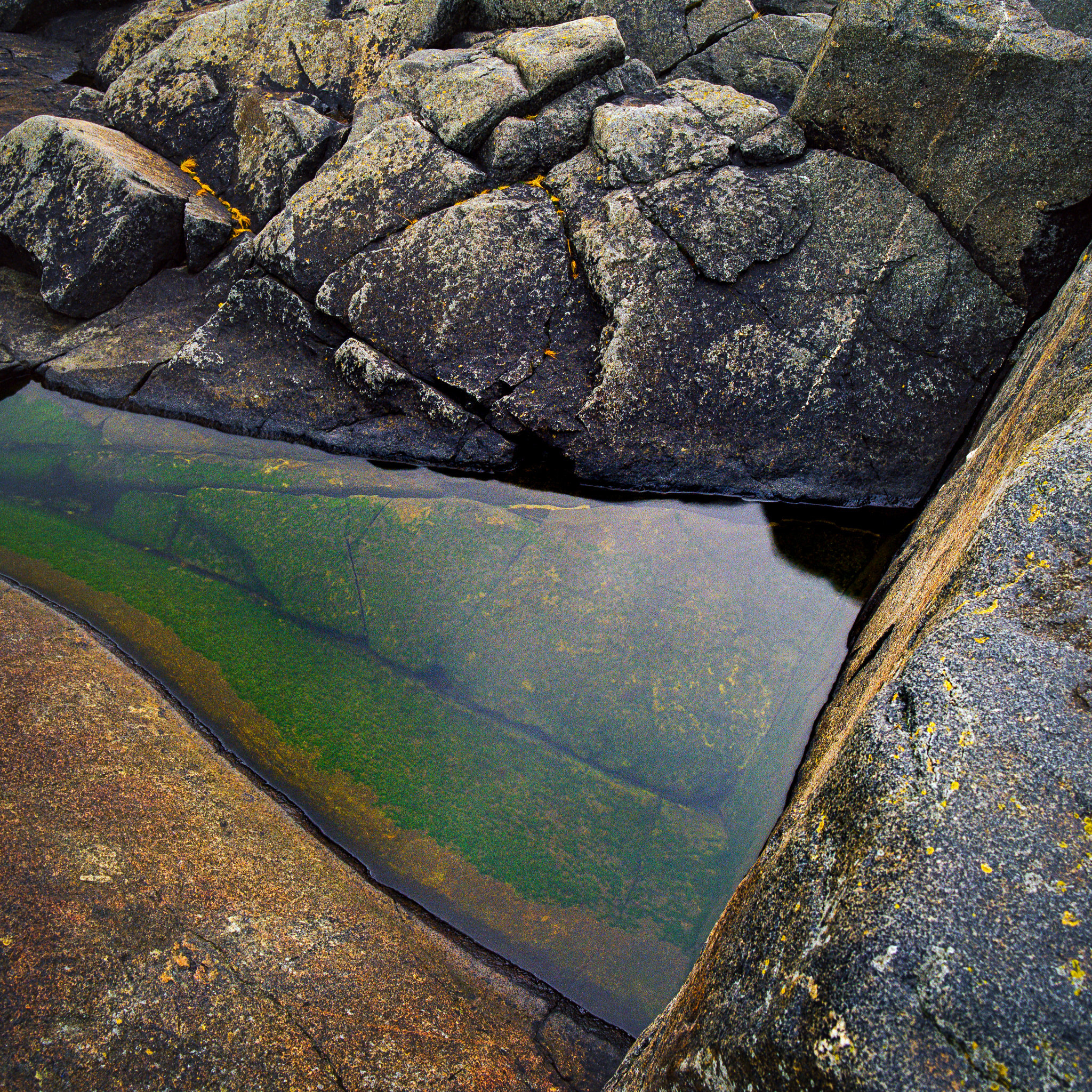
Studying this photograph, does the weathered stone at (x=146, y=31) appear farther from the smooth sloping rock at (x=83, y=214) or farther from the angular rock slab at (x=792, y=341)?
the angular rock slab at (x=792, y=341)

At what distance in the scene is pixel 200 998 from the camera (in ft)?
6.26

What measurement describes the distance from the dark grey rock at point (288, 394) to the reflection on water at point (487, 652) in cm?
13

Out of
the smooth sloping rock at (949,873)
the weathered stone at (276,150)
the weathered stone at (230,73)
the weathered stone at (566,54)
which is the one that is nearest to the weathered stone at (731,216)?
the weathered stone at (566,54)

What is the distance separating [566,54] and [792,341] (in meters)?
2.22

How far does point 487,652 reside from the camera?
3283 mm

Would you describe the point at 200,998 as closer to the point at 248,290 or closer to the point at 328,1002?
the point at 328,1002

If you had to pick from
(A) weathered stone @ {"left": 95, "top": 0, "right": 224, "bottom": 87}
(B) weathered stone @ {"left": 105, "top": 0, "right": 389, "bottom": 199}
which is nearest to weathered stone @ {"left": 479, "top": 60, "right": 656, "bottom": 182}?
(B) weathered stone @ {"left": 105, "top": 0, "right": 389, "bottom": 199}

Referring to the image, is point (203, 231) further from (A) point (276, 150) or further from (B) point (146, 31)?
(B) point (146, 31)

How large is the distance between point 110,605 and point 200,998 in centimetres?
232

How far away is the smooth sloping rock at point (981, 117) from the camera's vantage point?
3.47 metres

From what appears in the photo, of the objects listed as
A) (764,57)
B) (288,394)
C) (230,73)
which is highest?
(764,57)

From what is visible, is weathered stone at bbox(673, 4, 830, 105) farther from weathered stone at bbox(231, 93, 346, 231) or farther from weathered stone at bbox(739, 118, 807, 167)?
weathered stone at bbox(231, 93, 346, 231)

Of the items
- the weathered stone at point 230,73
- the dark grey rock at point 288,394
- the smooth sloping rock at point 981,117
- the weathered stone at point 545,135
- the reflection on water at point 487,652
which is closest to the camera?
the reflection on water at point 487,652

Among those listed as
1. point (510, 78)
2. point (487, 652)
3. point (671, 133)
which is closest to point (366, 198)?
point (510, 78)
